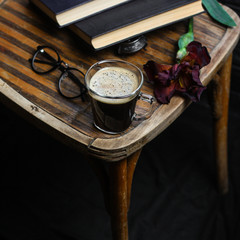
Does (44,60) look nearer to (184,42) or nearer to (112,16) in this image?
(112,16)

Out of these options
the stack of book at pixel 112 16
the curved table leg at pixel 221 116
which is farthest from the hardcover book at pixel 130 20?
the curved table leg at pixel 221 116

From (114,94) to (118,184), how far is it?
0.58 feet

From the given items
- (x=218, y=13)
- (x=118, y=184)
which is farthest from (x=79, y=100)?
(x=218, y=13)

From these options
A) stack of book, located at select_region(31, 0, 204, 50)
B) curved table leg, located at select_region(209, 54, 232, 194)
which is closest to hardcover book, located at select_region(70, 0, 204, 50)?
stack of book, located at select_region(31, 0, 204, 50)

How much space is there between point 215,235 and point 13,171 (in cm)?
58

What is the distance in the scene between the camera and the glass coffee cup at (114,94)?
1.75 ft

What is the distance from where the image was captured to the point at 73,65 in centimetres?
67

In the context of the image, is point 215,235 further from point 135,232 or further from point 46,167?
point 46,167

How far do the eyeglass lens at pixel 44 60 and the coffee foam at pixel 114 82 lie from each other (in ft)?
0.43

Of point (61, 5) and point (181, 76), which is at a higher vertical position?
point (61, 5)

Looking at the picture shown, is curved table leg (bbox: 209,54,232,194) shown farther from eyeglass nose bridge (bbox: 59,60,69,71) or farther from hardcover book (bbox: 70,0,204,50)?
eyeglass nose bridge (bbox: 59,60,69,71)

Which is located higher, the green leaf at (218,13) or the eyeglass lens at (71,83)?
the eyeglass lens at (71,83)

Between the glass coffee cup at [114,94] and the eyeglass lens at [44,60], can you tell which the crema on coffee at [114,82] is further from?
the eyeglass lens at [44,60]

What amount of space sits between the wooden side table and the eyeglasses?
0.04 ft
